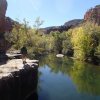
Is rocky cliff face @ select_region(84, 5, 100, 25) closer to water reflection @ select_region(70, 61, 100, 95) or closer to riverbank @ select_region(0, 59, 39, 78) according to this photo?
water reflection @ select_region(70, 61, 100, 95)

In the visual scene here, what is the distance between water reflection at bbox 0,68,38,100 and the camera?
2073 cm

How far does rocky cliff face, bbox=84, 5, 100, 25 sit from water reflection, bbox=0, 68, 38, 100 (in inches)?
5720

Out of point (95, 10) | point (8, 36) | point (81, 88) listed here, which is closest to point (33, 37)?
point (8, 36)

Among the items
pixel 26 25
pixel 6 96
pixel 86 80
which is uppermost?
pixel 26 25

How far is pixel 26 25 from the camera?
6812 centimetres

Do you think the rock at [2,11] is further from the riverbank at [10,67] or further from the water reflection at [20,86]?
the water reflection at [20,86]

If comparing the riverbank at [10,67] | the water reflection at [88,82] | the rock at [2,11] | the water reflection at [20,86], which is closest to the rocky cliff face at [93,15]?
the rock at [2,11]

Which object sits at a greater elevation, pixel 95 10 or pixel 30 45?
pixel 95 10

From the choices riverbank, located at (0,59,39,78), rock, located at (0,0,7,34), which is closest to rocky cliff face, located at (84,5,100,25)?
rock, located at (0,0,7,34)

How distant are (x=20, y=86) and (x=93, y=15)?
161m

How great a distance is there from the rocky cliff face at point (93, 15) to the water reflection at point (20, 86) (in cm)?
14529

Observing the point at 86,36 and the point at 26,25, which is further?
the point at 86,36

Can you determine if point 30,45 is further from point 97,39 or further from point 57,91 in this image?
point 57,91

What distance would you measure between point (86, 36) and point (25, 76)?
49826mm
